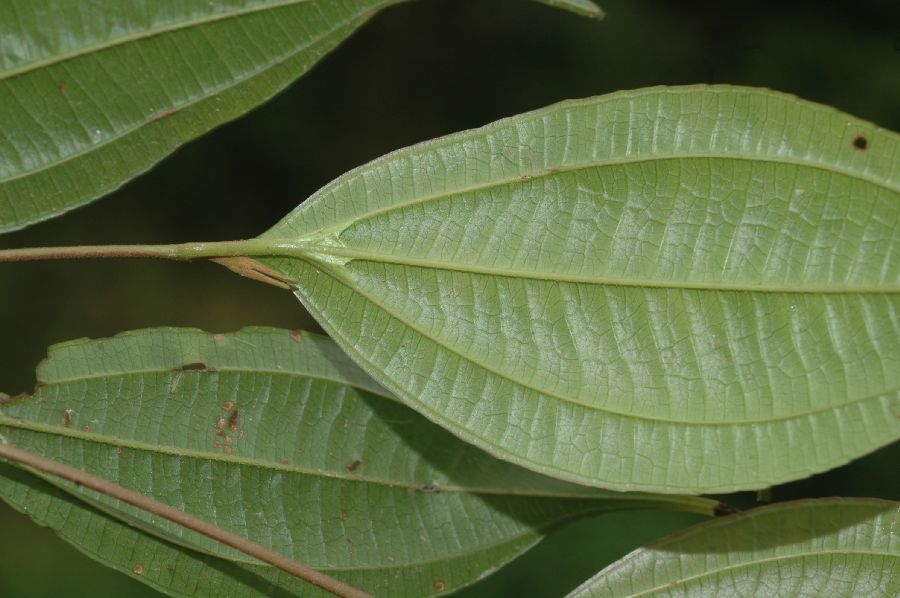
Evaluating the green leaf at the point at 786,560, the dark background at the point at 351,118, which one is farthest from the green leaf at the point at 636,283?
the dark background at the point at 351,118

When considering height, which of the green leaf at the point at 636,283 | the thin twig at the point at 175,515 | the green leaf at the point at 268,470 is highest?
the green leaf at the point at 636,283

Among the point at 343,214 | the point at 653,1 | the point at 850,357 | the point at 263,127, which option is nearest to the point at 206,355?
the point at 343,214

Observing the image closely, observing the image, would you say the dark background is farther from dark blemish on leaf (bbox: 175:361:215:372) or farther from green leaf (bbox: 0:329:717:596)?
dark blemish on leaf (bbox: 175:361:215:372)

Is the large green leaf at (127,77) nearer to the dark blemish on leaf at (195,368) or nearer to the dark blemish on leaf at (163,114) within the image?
the dark blemish on leaf at (163,114)

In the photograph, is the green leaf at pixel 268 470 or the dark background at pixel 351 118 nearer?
the green leaf at pixel 268 470

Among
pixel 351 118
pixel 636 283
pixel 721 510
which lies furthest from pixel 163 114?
pixel 351 118

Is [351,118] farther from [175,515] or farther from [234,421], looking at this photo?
[175,515]
